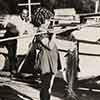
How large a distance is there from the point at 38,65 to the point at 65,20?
1321 mm

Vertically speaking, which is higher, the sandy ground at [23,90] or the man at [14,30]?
→ the man at [14,30]

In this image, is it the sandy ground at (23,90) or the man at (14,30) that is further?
the sandy ground at (23,90)

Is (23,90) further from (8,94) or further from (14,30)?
(14,30)

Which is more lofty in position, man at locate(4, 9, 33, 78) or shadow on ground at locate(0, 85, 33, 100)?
man at locate(4, 9, 33, 78)

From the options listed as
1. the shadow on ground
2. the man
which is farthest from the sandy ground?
the man

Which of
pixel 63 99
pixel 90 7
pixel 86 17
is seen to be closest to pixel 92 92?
pixel 63 99

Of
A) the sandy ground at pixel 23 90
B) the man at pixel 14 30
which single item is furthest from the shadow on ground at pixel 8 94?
the man at pixel 14 30

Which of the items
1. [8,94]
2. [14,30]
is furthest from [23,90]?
[14,30]

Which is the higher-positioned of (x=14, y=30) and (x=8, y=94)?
(x=14, y=30)

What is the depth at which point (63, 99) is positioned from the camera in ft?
12.8

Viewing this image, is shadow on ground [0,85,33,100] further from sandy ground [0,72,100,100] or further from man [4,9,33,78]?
man [4,9,33,78]

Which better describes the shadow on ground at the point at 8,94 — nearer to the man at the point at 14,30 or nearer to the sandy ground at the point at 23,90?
the sandy ground at the point at 23,90

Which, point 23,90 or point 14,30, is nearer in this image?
point 14,30

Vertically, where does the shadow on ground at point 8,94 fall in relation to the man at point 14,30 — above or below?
below
